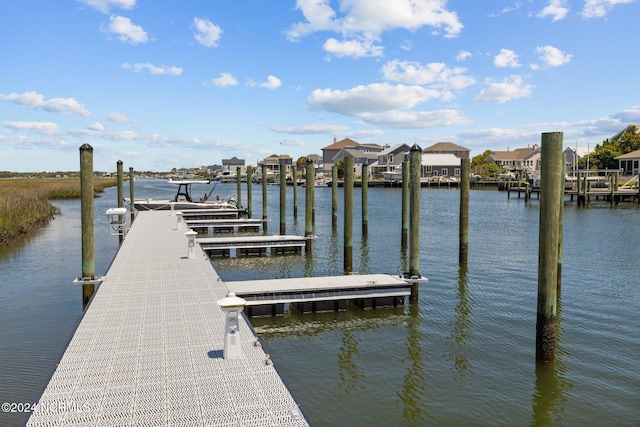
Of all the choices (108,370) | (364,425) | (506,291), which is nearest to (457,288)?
(506,291)

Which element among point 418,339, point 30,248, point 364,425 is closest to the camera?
point 364,425

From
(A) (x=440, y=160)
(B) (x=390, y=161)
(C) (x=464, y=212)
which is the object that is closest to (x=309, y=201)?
(C) (x=464, y=212)

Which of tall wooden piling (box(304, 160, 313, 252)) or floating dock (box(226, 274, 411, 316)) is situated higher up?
tall wooden piling (box(304, 160, 313, 252))

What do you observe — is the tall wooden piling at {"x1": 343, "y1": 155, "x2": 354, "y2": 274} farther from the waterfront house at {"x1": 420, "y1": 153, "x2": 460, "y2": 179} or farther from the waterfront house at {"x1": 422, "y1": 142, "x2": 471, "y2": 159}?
the waterfront house at {"x1": 422, "y1": 142, "x2": 471, "y2": 159}

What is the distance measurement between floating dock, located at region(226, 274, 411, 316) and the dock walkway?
139 cm

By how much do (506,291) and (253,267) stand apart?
418 inches

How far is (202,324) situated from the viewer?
10.5 meters

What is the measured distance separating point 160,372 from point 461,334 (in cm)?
819

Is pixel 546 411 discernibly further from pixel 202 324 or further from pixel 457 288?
pixel 457 288

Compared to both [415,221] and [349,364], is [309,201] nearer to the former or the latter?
[415,221]

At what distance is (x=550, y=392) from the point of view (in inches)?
394

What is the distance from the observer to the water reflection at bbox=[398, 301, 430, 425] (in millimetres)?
9078

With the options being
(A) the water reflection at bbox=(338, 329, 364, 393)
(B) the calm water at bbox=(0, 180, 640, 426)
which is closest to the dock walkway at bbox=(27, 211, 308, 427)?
(B) the calm water at bbox=(0, 180, 640, 426)

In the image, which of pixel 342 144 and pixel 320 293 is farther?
pixel 342 144
